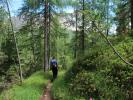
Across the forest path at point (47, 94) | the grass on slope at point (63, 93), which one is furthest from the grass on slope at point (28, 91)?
the grass on slope at point (63, 93)

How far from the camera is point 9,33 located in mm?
36344

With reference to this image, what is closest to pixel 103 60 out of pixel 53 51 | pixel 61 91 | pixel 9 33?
pixel 61 91

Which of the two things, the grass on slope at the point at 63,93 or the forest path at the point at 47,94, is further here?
the forest path at the point at 47,94

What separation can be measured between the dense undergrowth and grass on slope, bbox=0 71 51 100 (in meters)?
1.57

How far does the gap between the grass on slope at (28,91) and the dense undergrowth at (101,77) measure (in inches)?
61.9

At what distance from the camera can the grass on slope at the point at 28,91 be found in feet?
56.6

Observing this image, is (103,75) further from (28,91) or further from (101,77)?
(28,91)

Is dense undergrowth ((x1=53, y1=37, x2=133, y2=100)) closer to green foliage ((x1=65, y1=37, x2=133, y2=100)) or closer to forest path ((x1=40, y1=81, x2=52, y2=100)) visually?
green foliage ((x1=65, y1=37, x2=133, y2=100))

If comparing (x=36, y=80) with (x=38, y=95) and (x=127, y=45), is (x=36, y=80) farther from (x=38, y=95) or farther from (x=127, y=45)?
(x=127, y=45)

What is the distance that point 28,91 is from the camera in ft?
60.5

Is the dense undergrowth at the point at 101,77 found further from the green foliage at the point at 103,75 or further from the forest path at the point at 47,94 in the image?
the forest path at the point at 47,94

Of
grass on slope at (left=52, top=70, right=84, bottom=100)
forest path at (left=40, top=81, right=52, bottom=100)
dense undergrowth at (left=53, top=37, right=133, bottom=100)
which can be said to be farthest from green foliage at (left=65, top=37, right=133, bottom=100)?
forest path at (left=40, top=81, right=52, bottom=100)

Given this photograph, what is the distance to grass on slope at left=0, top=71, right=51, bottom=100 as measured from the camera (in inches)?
680

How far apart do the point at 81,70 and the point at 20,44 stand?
2629 centimetres
